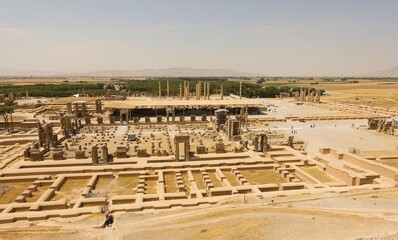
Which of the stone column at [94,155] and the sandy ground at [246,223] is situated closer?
the sandy ground at [246,223]

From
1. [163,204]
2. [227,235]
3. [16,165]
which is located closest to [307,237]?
[227,235]

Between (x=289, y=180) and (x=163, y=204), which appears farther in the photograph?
(x=289, y=180)

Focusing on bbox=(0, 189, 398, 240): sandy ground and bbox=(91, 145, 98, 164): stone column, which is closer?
bbox=(0, 189, 398, 240): sandy ground

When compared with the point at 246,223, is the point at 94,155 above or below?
above

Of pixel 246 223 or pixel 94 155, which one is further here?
pixel 94 155

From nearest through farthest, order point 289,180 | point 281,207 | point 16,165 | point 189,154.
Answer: point 281,207 → point 289,180 → point 16,165 → point 189,154

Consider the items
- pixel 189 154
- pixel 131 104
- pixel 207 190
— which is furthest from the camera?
pixel 131 104

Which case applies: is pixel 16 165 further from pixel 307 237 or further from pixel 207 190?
pixel 307 237

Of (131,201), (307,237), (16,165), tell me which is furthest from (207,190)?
(16,165)
